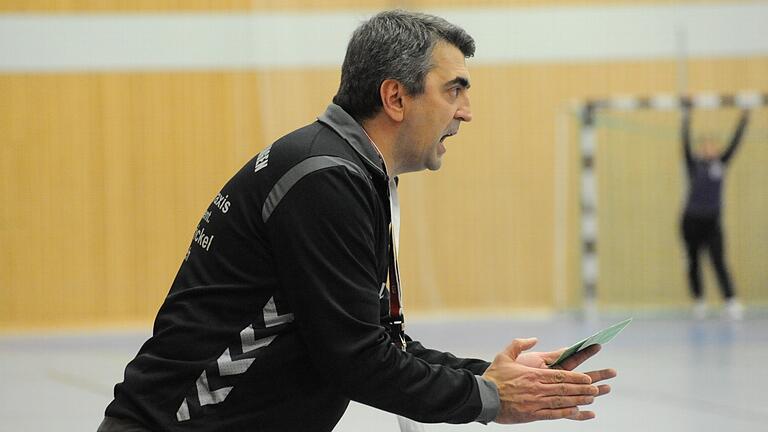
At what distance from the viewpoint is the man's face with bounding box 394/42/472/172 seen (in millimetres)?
2236

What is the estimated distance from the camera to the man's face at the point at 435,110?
224 centimetres

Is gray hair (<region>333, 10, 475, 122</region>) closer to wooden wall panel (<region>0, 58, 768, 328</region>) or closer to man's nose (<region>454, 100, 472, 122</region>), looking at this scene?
man's nose (<region>454, 100, 472, 122</region>)

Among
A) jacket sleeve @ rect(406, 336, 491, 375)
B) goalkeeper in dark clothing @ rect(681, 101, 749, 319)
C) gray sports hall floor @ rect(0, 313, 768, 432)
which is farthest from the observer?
goalkeeper in dark clothing @ rect(681, 101, 749, 319)

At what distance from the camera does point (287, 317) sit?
211cm

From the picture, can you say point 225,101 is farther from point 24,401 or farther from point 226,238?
point 226,238

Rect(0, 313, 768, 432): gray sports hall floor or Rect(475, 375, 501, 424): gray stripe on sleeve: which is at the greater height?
Rect(475, 375, 501, 424): gray stripe on sleeve

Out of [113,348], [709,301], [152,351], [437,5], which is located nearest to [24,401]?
[113,348]

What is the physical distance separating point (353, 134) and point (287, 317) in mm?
391

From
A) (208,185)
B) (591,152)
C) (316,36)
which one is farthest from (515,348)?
(208,185)

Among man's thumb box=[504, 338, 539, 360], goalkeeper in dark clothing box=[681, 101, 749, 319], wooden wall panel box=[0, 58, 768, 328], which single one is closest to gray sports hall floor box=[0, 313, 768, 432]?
goalkeeper in dark clothing box=[681, 101, 749, 319]

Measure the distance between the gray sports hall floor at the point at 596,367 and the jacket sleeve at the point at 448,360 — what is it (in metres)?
2.51

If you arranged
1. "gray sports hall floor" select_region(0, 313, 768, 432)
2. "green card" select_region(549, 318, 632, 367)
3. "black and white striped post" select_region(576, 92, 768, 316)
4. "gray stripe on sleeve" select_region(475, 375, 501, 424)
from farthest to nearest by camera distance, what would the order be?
"black and white striped post" select_region(576, 92, 768, 316)
"gray sports hall floor" select_region(0, 313, 768, 432)
"green card" select_region(549, 318, 632, 367)
"gray stripe on sleeve" select_region(475, 375, 501, 424)

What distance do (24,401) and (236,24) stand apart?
6.25 metres

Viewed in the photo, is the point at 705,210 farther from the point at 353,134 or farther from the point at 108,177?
the point at 353,134
